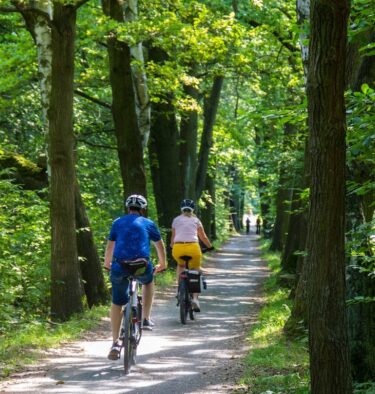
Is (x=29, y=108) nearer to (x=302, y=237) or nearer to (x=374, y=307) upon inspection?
(x=302, y=237)

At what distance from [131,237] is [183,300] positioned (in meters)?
4.37

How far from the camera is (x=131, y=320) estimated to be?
765 centimetres

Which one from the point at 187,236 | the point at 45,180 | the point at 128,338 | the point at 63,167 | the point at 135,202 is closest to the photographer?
the point at 128,338

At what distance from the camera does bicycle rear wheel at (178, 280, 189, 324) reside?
11.8m

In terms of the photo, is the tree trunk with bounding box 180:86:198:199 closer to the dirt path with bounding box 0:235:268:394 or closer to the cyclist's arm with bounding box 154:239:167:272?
the dirt path with bounding box 0:235:268:394

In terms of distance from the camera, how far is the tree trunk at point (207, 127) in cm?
2547

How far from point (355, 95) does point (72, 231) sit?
707 centimetres

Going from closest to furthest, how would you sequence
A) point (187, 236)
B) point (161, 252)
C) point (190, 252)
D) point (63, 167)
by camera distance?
point (161, 252), point (63, 167), point (187, 236), point (190, 252)

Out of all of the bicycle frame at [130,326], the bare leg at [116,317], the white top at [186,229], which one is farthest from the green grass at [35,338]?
the white top at [186,229]

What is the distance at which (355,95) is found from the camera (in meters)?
5.85

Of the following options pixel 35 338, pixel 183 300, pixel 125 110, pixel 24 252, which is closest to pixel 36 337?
pixel 35 338

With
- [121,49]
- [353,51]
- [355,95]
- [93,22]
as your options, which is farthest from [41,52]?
[355,95]

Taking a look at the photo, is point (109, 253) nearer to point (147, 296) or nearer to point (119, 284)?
point (119, 284)

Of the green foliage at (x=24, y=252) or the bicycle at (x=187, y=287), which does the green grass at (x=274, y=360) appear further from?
the green foliage at (x=24, y=252)
